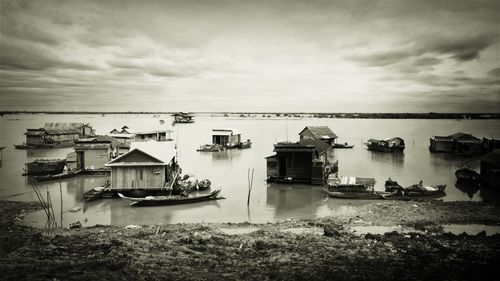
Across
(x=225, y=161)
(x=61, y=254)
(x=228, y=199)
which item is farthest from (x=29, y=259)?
(x=225, y=161)

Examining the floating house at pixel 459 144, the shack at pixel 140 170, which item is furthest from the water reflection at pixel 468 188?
the floating house at pixel 459 144

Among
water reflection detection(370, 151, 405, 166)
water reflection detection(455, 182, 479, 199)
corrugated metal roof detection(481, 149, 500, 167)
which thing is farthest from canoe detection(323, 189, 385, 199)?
water reflection detection(370, 151, 405, 166)

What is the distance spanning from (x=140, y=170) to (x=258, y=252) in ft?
41.1

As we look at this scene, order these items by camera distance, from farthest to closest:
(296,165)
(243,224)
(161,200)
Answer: (296,165) < (161,200) < (243,224)

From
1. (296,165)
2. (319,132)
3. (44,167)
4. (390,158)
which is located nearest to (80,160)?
(44,167)

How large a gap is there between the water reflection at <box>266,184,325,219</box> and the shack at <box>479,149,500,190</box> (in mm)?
12331

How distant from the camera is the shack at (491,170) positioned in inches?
957

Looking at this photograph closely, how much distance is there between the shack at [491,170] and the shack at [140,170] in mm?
22699

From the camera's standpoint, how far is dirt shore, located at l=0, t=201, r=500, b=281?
10.3 m

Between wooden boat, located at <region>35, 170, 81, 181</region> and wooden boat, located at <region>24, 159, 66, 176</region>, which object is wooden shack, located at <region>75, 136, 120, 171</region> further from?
wooden boat, located at <region>24, 159, 66, 176</region>

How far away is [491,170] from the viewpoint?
82.0ft

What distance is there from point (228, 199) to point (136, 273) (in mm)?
12481

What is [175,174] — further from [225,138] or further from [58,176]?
[225,138]

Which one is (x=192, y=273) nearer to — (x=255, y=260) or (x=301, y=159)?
(x=255, y=260)
